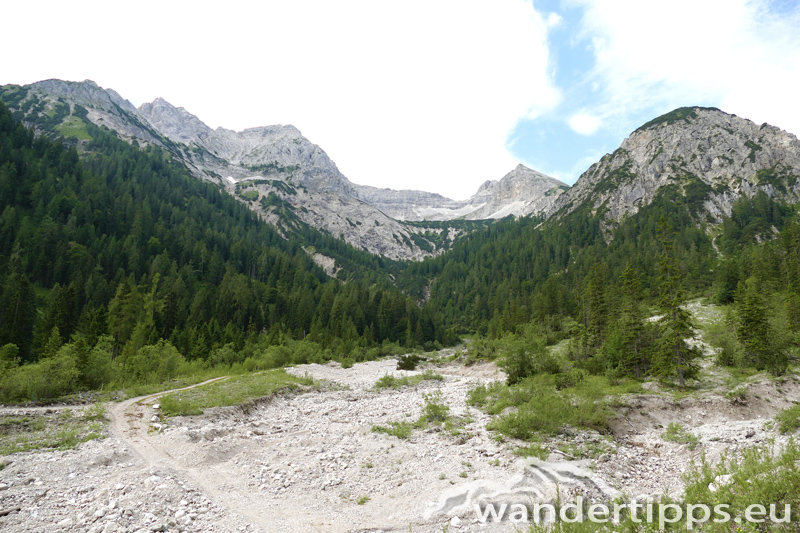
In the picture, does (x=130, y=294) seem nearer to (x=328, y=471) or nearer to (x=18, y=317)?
(x=18, y=317)

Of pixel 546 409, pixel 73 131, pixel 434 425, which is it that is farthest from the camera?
pixel 73 131

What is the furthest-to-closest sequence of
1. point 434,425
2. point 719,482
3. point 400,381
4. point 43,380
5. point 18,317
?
point 18,317, point 400,381, point 43,380, point 434,425, point 719,482

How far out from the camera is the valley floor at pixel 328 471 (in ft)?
33.3

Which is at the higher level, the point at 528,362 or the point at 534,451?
the point at 528,362

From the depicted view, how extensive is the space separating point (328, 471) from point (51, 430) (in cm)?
1467

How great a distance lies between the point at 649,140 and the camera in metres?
187

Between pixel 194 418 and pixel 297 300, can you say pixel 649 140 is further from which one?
pixel 194 418

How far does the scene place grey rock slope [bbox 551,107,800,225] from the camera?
465ft

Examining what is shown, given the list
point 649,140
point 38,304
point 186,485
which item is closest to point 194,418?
point 186,485

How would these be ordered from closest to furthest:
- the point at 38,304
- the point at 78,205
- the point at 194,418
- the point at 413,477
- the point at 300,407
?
the point at 413,477, the point at 194,418, the point at 300,407, the point at 38,304, the point at 78,205

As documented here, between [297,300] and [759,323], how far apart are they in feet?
299

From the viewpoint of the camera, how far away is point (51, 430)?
1717cm

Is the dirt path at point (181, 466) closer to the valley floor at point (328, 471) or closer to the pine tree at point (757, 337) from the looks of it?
the valley floor at point (328, 471)

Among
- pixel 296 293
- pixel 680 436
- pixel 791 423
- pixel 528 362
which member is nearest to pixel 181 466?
pixel 680 436
